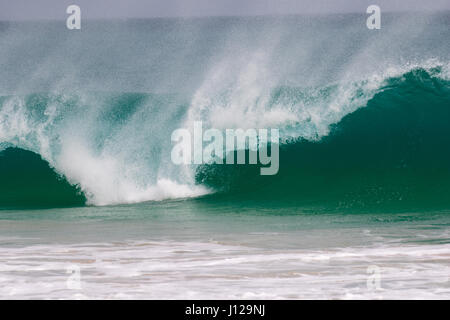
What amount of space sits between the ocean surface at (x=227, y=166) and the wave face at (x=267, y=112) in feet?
0.11

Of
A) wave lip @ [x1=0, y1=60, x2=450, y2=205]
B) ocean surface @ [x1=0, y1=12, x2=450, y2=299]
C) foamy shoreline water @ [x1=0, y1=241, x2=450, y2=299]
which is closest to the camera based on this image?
foamy shoreline water @ [x1=0, y1=241, x2=450, y2=299]

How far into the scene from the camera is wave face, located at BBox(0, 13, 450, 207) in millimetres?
8367

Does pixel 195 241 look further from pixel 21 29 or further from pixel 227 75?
pixel 21 29

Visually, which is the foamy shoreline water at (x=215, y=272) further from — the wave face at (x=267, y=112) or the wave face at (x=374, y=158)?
the wave face at (x=374, y=158)

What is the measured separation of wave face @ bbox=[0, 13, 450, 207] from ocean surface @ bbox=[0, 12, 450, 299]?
3 cm

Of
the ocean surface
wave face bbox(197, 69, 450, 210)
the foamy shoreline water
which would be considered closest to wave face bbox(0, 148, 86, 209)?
the ocean surface

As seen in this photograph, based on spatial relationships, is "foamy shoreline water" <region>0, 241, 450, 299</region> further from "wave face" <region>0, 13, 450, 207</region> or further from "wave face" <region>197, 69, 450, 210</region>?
"wave face" <region>197, 69, 450, 210</region>

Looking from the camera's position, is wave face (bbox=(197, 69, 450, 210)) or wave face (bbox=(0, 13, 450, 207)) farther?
wave face (bbox=(0, 13, 450, 207))

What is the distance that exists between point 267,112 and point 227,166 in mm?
1300

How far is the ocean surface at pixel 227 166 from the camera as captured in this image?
3.71 meters

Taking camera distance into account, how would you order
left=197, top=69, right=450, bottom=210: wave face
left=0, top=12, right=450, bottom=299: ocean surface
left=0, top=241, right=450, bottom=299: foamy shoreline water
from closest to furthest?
left=0, top=241, right=450, bottom=299: foamy shoreline water, left=0, top=12, right=450, bottom=299: ocean surface, left=197, top=69, right=450, bottom=210: wave face

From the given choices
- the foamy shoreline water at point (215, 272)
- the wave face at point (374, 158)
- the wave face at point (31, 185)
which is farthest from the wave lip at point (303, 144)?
the foamy shoreline water at point (215, 272)

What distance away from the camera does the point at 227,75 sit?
12227 mm
